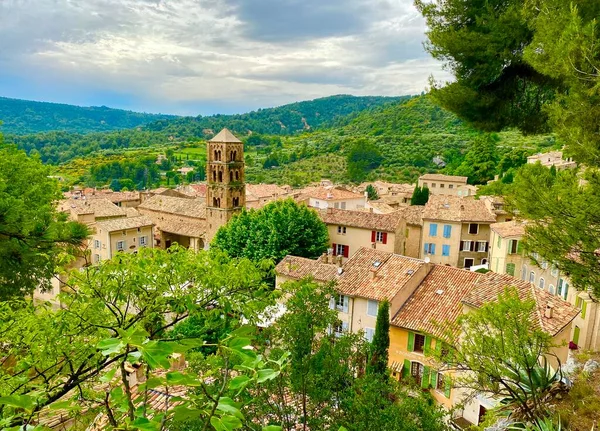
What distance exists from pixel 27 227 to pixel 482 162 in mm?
67860

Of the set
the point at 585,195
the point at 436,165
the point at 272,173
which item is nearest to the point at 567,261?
the point at 585,195

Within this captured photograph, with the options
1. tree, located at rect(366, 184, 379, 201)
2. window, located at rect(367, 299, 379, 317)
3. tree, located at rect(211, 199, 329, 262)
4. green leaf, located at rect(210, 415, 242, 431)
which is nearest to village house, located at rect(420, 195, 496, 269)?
tree, located at rect(211, 199, 329, 262)

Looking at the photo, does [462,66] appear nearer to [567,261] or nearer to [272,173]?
[567,261]

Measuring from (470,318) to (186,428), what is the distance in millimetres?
7763

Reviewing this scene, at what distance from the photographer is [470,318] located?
1153 centimetres

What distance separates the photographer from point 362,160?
9500cm

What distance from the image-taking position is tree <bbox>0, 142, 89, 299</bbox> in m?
9.52

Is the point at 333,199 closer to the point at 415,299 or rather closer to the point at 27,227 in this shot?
the point at 415,299

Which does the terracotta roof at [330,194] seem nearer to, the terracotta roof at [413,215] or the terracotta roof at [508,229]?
the terracotta roof at [413,215]

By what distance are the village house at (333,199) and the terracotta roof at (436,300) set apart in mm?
30291

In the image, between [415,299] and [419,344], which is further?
[415,299]

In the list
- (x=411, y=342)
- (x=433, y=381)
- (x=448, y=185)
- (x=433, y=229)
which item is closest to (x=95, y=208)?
(x=433, y=229)

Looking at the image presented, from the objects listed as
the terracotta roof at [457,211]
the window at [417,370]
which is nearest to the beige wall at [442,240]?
the terracotta roof at [457,211]

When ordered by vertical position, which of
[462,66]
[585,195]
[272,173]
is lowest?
[272,173]
